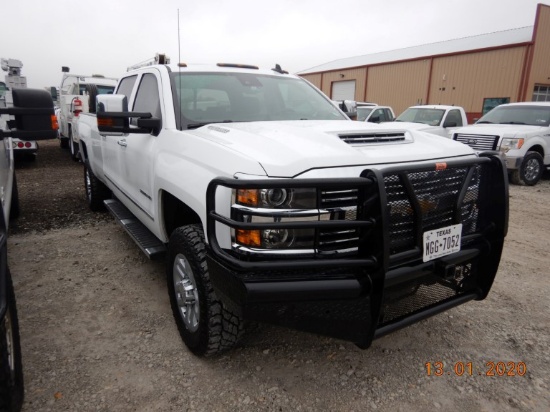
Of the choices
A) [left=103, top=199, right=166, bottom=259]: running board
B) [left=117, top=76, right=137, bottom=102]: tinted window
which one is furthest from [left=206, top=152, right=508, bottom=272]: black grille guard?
[left=117, top=76, right=137, bottom=102]: tinted window

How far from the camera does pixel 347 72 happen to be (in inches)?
1101

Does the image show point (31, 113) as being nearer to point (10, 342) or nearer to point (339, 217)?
point (10, 342)

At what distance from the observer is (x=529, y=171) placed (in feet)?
29.9

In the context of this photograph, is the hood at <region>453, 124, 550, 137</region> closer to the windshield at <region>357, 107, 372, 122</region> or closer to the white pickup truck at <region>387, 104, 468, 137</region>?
the white pickup truck at <region>387, 104, 468, 137</region>

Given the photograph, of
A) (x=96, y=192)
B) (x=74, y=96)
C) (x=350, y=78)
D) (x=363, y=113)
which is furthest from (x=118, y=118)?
(x=350, y=78)

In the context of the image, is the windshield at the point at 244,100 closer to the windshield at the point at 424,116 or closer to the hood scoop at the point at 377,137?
the hood scoop at the point at 377,137

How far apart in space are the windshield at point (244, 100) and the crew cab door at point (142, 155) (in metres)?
0.27

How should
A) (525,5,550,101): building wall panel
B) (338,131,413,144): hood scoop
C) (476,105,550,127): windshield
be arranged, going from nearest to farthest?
(338,131,413,144): hood scoop < (476,105,550,127): windshield < (525,5,550,101): building wall panel

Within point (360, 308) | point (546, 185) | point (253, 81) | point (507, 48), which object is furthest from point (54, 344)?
point (507, 48)

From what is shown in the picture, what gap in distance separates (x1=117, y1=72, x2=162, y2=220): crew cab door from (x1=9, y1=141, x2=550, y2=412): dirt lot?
82 centimetres

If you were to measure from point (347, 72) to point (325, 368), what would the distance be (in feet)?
90.8

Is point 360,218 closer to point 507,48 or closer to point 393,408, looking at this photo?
point 393,408

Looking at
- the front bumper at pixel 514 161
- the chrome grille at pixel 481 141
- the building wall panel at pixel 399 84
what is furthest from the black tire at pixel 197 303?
the building wall panel at pixel 399 84

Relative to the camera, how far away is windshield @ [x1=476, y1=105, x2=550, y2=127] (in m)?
9.48
